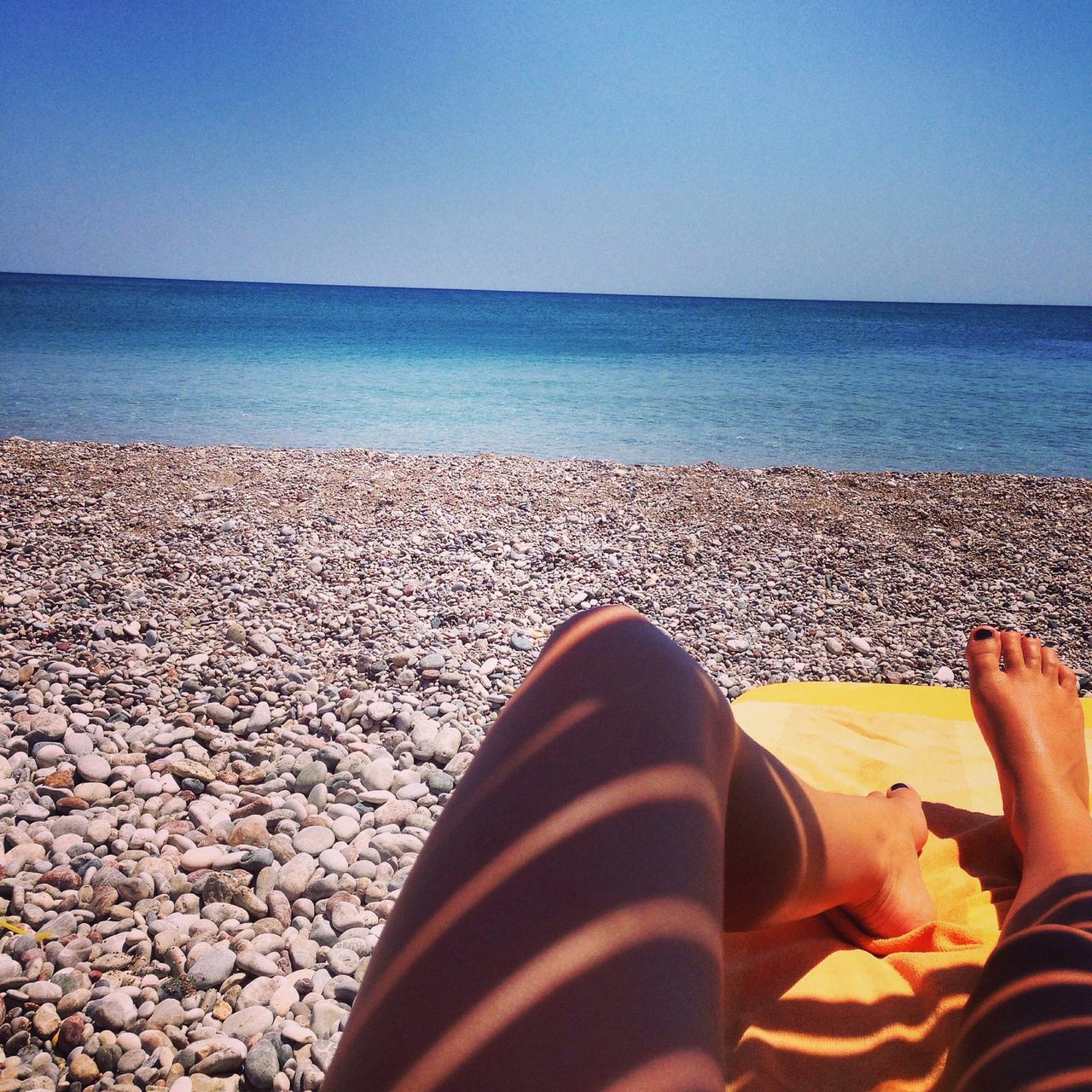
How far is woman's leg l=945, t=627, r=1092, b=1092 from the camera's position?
65 centimetres

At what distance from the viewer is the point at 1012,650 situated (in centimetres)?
187

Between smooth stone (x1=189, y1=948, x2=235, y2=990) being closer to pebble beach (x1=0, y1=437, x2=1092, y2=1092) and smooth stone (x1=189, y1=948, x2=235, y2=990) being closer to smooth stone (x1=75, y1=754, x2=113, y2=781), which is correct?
pebble beach (x1=0, y1=437, x2=1092, y2=1092)

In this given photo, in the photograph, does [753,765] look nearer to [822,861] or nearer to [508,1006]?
[822,861]

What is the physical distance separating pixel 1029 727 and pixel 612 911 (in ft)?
4.71

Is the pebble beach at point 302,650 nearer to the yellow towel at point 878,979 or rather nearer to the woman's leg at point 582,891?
the yellow towel at point 878,979

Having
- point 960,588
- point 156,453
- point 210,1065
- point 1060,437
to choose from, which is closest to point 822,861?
Answer: point 210,1065

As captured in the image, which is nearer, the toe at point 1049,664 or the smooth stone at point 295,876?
the smooth stone at point 295,876

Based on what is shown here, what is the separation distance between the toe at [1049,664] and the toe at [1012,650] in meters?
0.05

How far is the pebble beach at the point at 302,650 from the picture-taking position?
144 centimetres

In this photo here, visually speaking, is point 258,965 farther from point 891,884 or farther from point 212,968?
point 891,884

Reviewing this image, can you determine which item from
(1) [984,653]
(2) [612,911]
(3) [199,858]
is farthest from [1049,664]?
(3) [199,858]

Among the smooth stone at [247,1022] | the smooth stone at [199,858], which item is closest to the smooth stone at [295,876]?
the smooth stone at [199,858]

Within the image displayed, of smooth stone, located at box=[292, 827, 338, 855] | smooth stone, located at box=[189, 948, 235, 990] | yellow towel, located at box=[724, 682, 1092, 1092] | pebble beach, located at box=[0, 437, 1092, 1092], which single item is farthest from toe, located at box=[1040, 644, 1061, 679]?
smooth stone, located at box=[189, 948, 235, 990]

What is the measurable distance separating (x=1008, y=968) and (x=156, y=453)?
672 cm
